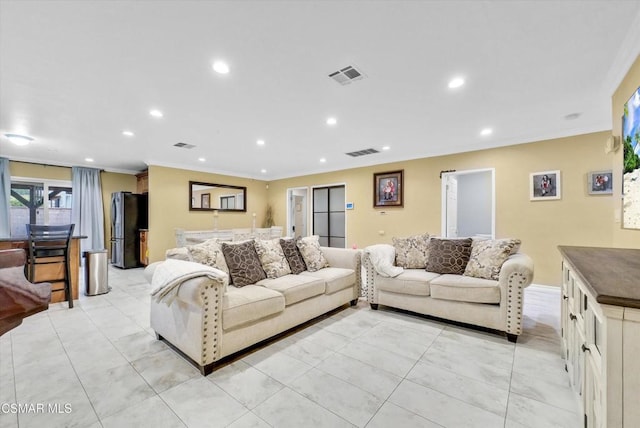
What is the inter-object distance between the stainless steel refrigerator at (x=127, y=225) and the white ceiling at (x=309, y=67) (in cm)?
210

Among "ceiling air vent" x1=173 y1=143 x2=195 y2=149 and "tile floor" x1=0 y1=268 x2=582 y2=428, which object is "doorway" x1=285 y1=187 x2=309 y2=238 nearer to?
"ceiling air vent" x1=173 y1=143 x2=195 y2=149

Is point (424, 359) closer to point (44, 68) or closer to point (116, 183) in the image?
point (44, 68)

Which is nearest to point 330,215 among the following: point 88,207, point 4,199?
point 88,207

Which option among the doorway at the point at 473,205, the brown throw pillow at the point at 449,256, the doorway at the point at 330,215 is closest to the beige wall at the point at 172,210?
the doorway at the point at 330,215

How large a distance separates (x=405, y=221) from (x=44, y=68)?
5.28 metres

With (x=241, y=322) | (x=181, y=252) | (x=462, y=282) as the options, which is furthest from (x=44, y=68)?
(x=462, y=282)

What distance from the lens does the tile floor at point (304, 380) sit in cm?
150

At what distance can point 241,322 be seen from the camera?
2084 millimetres

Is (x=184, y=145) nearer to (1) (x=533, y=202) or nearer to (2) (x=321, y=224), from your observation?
(2) (x=321, y=224)

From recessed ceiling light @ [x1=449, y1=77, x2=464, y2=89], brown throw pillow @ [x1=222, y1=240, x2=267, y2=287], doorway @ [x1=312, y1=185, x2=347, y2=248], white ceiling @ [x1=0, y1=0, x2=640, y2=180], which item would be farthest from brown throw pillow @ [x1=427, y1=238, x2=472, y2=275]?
doorway @ [x1=312, y1=185, x2=347, y2=248]

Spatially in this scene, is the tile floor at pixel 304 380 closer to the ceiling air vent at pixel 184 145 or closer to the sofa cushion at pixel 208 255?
the sofa cushion at pixel 208 255

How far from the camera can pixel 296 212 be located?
789 cm

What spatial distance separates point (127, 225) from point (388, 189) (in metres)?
5.87

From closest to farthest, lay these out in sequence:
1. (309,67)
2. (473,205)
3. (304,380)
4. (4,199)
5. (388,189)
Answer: (304,380), (309,67), (4,199), (388,189), (473,205)
